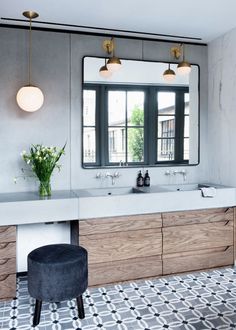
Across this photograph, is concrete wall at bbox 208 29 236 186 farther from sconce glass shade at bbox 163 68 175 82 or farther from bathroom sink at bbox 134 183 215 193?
sconce glass shade at bbox 163 68 175 82

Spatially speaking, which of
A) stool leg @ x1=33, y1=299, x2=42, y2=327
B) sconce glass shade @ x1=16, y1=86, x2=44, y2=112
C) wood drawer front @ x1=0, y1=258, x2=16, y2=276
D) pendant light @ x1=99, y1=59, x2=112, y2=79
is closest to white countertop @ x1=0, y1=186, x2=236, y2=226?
wood drawer front @ x1=0, y1=258, x2=16, y2=276

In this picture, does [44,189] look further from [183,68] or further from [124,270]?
[183,68]

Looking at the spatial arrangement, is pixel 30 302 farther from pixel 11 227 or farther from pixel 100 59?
pixel 100 59

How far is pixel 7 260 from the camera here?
2641mm

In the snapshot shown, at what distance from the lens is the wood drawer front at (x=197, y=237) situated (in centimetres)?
310

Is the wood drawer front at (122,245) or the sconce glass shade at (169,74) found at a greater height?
the sconce glass shade at (169,74)

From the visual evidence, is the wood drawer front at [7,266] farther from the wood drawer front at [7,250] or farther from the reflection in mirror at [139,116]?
the reflection in mirror at [139,116]

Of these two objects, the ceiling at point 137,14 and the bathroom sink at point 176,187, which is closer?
the ceiling at point 137,14

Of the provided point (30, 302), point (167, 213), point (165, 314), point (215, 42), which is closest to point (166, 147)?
point (167, 213)

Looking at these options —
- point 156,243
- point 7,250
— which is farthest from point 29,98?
point 156,243

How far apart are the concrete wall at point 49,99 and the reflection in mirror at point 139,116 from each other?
0.11 m

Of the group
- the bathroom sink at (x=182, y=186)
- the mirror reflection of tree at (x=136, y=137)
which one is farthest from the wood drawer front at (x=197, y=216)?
the mirror reflection of tree at (x=136, y=137)

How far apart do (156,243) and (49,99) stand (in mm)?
1812

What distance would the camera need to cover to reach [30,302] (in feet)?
8.75
